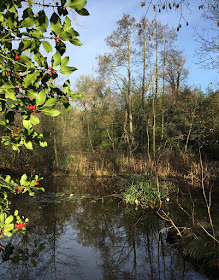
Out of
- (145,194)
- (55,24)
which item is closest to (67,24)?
(55,24)

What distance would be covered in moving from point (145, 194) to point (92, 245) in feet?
7.85

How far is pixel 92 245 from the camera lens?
4.21 m

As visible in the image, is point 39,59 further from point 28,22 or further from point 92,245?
point 92,245

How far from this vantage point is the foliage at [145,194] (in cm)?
604

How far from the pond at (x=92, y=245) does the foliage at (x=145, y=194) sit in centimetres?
29

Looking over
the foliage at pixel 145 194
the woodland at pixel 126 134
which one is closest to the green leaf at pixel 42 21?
the woodland at pixel 126 134

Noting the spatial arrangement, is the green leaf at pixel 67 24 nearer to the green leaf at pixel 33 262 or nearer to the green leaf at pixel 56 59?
the green leaf at pixel 56 59

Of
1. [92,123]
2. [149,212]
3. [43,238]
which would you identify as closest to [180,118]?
[92,123]

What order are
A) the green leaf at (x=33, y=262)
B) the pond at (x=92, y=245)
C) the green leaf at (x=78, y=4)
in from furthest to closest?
the green leaf at (x=33, y=262) → the pond at (x=92, y=245) → the green leaf at (x=78, y=4)

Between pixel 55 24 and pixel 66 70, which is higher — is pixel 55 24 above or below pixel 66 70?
above

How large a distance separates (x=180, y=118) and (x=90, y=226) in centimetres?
1012

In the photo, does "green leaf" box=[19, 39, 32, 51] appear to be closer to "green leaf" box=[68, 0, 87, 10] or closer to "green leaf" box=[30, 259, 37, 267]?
"green leaf" box=[68, 0, 87, 10]

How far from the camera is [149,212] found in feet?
19.1

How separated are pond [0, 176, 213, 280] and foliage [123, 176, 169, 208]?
29 cm
